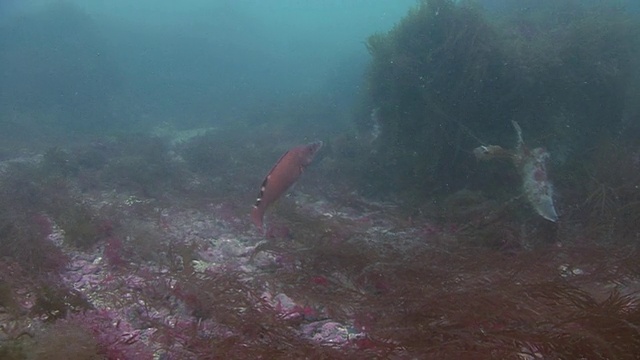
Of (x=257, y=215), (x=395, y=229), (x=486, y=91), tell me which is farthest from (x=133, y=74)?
(x=257, y=215)

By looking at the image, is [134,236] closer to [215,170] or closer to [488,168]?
Result: [215,170]

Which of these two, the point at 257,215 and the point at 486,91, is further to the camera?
the point at 486,91

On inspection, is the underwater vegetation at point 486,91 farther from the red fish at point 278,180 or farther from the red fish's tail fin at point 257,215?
the red fish's tail fin at point 257,215

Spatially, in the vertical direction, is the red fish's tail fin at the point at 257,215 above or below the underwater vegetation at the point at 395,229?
above

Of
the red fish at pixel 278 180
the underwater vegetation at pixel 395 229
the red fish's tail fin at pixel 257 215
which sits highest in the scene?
the red fish at pixel 278 180

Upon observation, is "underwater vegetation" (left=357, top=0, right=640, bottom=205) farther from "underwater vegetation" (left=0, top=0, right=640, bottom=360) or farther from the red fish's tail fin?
the red fish's tail fin

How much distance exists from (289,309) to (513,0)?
54.7 ft

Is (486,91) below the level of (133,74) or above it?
below

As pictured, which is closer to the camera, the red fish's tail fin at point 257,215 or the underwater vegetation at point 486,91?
the red fish's tail fin at point 257,215

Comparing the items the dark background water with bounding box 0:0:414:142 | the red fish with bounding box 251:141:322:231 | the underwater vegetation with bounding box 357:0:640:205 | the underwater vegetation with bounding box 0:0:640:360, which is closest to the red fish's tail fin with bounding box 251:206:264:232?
the red fish with bounding box 251:141:322:231

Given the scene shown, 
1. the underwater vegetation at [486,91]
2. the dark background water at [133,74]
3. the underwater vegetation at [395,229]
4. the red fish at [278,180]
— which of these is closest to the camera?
the underwater vegetation at [395,229]

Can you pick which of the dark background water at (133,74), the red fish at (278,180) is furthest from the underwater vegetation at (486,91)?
the dark background water at (133,74)

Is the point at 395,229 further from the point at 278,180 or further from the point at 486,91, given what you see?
the point at 486,91

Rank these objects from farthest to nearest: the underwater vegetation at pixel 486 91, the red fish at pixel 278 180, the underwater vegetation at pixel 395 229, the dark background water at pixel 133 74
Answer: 1. the dark background water at pixel 133 74
2. the underwater vegetation at pixel 486 91
3. the red fish at pixel 278 180
4. the underwater vegetation at pixel 395 229
